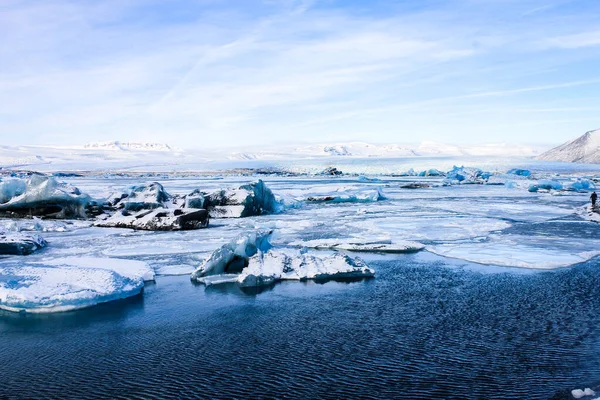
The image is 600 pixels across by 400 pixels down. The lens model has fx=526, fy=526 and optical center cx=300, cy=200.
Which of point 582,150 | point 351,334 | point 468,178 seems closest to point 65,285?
point 351,334

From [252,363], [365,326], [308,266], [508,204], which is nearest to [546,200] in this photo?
[508,204]

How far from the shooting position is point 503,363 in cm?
480

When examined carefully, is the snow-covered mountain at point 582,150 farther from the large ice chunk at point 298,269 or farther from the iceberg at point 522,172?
the large ice chunk at point 298,269

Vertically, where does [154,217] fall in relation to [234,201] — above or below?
below

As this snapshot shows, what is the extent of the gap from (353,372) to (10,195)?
52.5 feet

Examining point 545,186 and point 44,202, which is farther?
point 545,186

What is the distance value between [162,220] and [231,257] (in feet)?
21.3

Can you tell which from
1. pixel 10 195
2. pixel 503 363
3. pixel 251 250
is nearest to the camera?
pixel 503 363

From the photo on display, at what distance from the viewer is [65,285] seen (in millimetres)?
6914

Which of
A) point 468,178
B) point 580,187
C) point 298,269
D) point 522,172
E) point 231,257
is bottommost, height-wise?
point 298,269

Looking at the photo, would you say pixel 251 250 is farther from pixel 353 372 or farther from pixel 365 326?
pixel 353 372

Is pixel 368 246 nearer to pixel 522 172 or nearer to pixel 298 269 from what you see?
pixel 298 269

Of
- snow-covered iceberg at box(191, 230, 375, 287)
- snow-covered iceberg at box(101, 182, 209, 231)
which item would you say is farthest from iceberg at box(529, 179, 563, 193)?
snow-covered iceberg at box(191, 230, 375, 287)

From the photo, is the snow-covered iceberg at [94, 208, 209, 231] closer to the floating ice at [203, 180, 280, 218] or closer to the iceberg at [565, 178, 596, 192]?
the floating ice at [203, 180, 280, 218]
